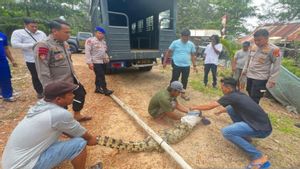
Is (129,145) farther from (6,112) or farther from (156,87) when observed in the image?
(156,87)

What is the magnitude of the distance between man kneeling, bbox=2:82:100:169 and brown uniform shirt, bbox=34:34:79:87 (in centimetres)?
95

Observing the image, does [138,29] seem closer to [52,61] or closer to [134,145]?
[52,61]

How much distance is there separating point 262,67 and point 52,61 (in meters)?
3.40

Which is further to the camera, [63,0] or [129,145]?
[63,0]

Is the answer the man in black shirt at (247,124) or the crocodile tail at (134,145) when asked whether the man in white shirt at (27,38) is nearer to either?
the crocodile tail at (134,145)

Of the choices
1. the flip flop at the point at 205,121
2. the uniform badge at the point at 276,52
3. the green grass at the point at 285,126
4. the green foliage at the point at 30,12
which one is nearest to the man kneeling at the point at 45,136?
the flip flop at the point at 205,121

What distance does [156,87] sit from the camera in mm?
6203

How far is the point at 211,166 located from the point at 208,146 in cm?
46

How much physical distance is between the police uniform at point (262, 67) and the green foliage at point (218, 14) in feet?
71.7

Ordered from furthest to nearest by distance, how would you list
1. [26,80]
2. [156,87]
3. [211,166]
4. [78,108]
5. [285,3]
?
1. [285,3]
2. [26,80]
3. [156,87]
4. [78,108]
5. [211,166]

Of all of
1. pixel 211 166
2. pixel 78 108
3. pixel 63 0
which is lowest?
pixel 211 166

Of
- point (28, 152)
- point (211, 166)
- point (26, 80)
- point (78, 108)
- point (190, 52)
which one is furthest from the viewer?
point (26, 80)

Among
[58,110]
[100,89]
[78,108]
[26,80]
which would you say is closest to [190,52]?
[100,89]

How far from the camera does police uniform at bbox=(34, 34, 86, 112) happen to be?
9.51 feet
